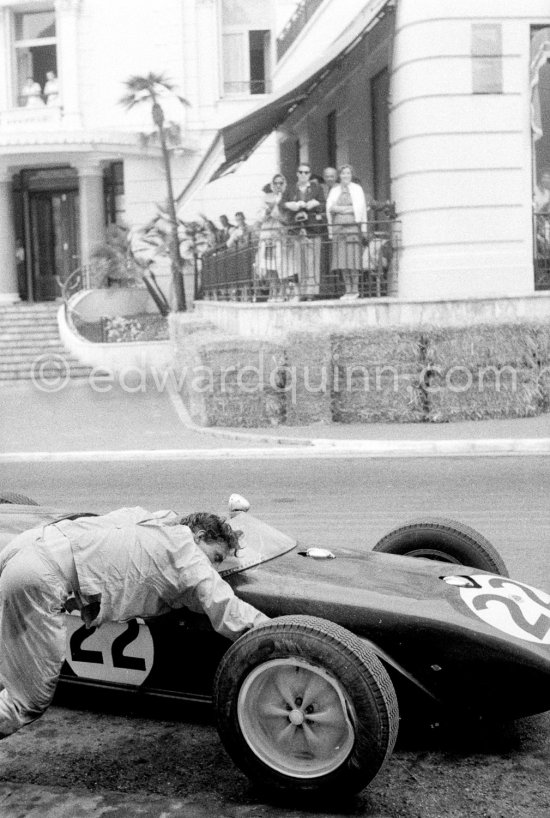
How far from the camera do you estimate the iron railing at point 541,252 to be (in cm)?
1680

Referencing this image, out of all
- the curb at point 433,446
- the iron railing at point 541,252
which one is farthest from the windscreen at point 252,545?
the iron railing at point 541,252

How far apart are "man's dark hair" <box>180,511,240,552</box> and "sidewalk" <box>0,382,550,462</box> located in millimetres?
8079

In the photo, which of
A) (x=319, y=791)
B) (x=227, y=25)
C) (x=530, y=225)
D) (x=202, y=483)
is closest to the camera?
(x=319, y=791)

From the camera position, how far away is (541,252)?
55.3 ft

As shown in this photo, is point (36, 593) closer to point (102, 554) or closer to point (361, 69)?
point (102, 554)

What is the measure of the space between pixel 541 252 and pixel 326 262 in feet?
10.9

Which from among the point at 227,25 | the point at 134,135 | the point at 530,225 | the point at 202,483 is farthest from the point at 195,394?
the point at 227,25

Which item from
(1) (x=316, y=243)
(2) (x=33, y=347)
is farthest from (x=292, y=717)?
(2) (x=33, y=347)

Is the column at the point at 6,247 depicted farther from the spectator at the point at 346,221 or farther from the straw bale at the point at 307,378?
the straw bale at the point at 307,378

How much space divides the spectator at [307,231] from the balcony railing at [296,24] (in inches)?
288

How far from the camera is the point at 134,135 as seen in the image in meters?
27.7

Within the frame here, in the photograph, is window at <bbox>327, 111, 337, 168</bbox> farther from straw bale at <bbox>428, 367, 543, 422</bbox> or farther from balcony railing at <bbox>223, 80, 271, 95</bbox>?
straw bale at <bbox>428, 367, 543, 422</bbox>

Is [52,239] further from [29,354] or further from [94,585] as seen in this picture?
[94,585]

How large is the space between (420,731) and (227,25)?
91.5 ft
